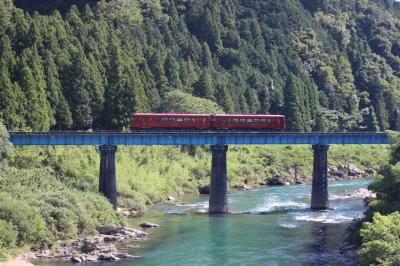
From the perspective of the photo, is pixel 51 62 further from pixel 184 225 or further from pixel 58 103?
pixel 184 225

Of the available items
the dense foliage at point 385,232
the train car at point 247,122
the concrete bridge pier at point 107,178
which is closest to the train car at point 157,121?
the train car at point 247,122

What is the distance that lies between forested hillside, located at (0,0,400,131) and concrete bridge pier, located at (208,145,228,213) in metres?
23.3

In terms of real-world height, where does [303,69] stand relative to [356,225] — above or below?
above

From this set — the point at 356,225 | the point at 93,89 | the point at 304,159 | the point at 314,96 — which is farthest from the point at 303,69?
the point at 356,225

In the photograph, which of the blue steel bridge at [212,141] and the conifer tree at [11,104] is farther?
the conifer tree at [11,104]

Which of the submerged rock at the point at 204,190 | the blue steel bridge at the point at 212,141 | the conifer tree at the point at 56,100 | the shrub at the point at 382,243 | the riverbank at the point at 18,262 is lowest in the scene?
the riverbank at the point at 18,262

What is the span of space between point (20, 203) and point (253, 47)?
134375 millimetres

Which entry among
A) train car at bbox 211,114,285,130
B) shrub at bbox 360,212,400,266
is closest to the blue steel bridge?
train car at bbox 211,114,285,130

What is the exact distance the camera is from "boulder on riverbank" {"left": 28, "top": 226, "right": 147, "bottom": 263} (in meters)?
55.9

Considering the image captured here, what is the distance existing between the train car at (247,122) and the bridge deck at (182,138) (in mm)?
2173

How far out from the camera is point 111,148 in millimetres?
75938

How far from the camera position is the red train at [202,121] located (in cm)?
8362

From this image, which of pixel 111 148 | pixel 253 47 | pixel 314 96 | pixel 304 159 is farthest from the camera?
pixel 253 47

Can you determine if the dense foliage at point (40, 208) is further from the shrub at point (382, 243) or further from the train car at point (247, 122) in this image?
the shrub at point (382, 243)
